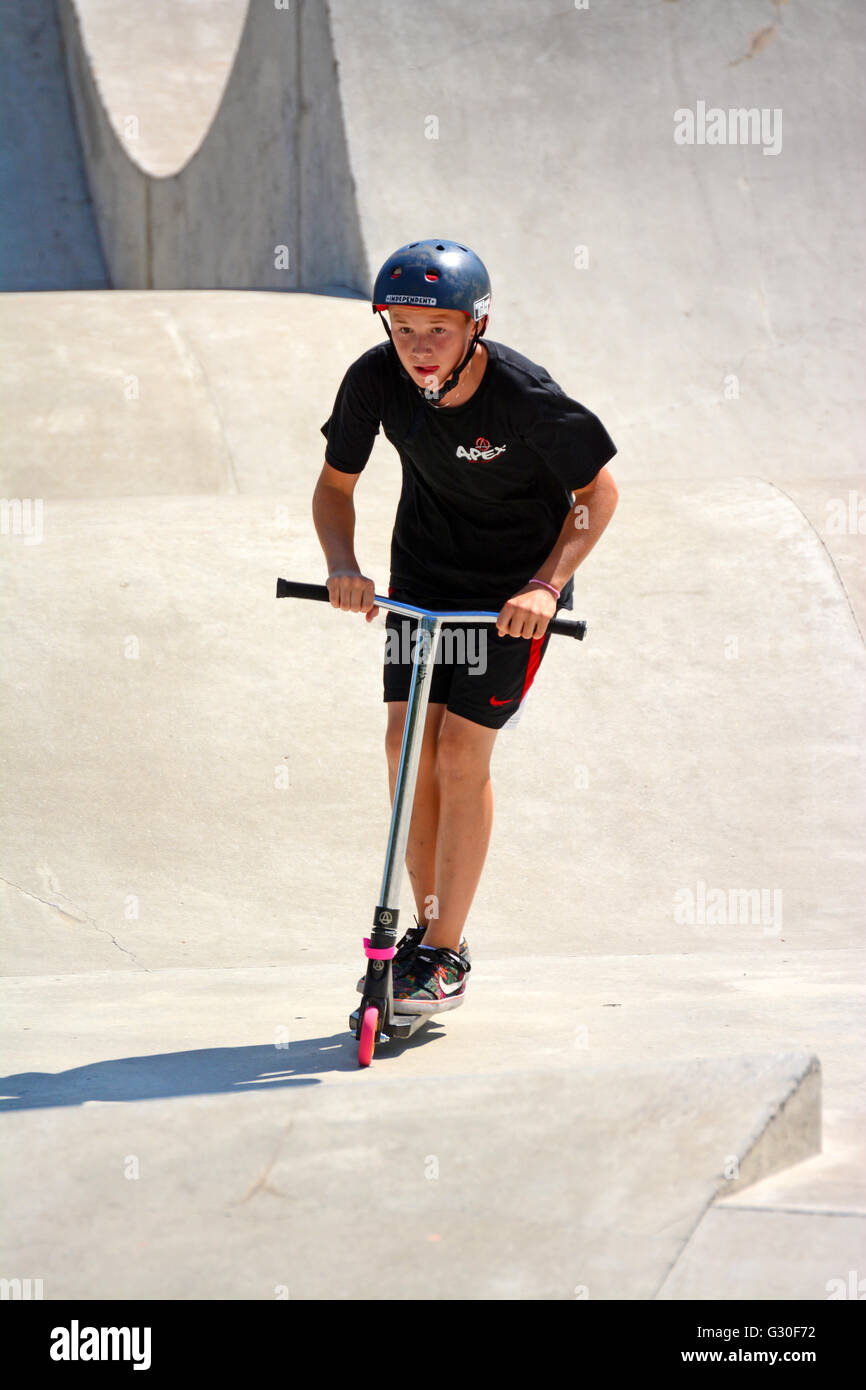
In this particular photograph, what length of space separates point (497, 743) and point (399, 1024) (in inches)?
98.4

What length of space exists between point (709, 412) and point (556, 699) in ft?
16.6

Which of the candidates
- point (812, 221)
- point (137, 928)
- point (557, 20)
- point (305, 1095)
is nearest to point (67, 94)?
point (557, 20)

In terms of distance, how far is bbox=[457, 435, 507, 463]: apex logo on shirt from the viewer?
304 centimetres

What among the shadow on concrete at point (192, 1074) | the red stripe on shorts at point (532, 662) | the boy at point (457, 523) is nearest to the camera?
the shadow on concrete at point (192, 1074)

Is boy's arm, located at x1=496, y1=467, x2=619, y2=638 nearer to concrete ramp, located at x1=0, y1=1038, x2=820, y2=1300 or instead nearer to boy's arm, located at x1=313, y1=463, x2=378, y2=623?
boy's arm, located at x1=313, y1=463, x2=378, y2=623

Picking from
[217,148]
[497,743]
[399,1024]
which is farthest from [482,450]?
[217,148]

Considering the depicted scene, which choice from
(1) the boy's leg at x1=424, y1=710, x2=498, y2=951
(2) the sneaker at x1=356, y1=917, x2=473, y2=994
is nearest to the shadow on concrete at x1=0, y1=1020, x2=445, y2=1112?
(2) the sneaker at x1=356, y1=917, x2=473, y2=994

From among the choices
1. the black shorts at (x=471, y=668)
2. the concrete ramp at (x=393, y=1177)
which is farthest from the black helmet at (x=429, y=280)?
the concrete ramp at (x=393, y=1177)

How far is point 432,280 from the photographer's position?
281 cm

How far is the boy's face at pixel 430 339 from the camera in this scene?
2854 mm

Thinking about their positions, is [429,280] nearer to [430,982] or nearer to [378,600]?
[378,600]

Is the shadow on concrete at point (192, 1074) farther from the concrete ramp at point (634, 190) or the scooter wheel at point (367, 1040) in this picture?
the concrete ramp at point (634, 190)
